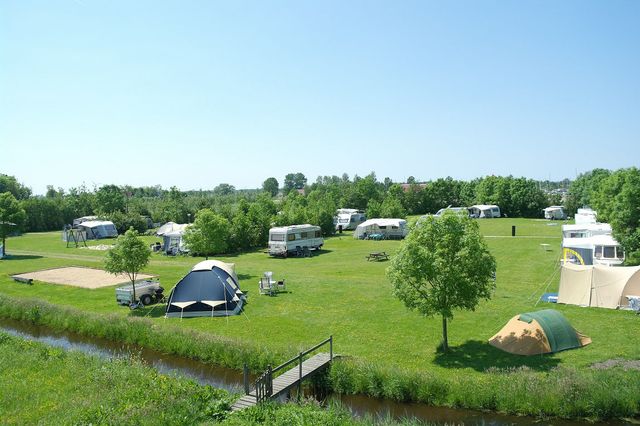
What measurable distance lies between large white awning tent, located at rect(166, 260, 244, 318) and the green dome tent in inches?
462

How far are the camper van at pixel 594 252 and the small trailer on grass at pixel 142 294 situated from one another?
24.4 meters

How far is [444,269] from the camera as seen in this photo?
50.8 feet

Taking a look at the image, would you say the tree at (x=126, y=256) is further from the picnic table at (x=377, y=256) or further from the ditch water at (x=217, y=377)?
the picnic table at (x=377, y=256)

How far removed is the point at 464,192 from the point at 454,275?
239 feet

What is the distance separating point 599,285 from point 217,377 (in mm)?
16648

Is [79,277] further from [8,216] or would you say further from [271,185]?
[271,185]

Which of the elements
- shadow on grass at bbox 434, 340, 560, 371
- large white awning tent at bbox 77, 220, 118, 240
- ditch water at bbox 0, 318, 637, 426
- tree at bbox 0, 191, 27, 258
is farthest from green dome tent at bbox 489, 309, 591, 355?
large white awning tent at bbox 77, 220, 118, 240

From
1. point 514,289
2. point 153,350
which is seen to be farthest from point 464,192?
A: point 153,350

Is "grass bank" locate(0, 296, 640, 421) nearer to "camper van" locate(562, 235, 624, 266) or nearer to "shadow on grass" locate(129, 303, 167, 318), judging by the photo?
"shadow on grass" locate(129, 303, 167, 318)

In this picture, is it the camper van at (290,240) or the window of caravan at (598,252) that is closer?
the window of caravan at (598,252)

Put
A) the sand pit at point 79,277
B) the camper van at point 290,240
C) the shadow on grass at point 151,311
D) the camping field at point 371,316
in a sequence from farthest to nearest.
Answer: the camper van at point 290,240
the sand pit at point 79,277
the shadow on grass at point 151,311
the camping field at point 371,316

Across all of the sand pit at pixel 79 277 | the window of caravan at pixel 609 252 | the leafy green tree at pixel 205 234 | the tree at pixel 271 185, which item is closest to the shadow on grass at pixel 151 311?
the sand pit at pixel 79 277

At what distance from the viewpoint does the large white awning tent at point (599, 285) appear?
19969mm

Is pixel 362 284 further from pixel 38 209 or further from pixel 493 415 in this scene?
pixel 38 209
